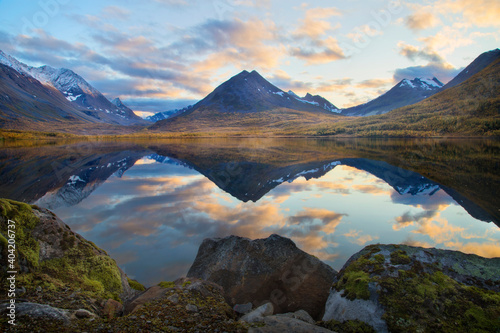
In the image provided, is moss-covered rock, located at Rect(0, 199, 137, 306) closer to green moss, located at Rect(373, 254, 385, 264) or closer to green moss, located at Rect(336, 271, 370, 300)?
green moss, located at Rect(336, 271, 370, 300)

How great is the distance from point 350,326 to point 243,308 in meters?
3.63

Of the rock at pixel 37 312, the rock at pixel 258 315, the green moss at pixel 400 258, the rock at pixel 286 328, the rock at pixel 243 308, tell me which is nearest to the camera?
the rock at pixel 37 312

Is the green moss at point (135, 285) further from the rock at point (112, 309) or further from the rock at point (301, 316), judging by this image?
the rock at point (301, 316)

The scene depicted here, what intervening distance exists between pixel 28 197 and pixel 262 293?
20.9 m

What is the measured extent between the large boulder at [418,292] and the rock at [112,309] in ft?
17.3

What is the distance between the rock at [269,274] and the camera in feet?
29.0

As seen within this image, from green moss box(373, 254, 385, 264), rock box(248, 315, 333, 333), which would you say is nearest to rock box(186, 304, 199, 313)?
rock box(248, 315, 333, 333)

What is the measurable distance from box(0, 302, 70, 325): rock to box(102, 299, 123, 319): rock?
4.42 feet

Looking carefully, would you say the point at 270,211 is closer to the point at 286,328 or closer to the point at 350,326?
the point at 350,326

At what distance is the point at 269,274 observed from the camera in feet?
30.6

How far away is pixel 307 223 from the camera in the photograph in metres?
15.7

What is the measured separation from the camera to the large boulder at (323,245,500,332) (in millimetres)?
5645

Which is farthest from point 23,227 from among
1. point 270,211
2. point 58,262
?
point 270,211

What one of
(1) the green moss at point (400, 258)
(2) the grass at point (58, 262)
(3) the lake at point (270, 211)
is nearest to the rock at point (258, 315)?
(1) the green moss at point (400, 258)
